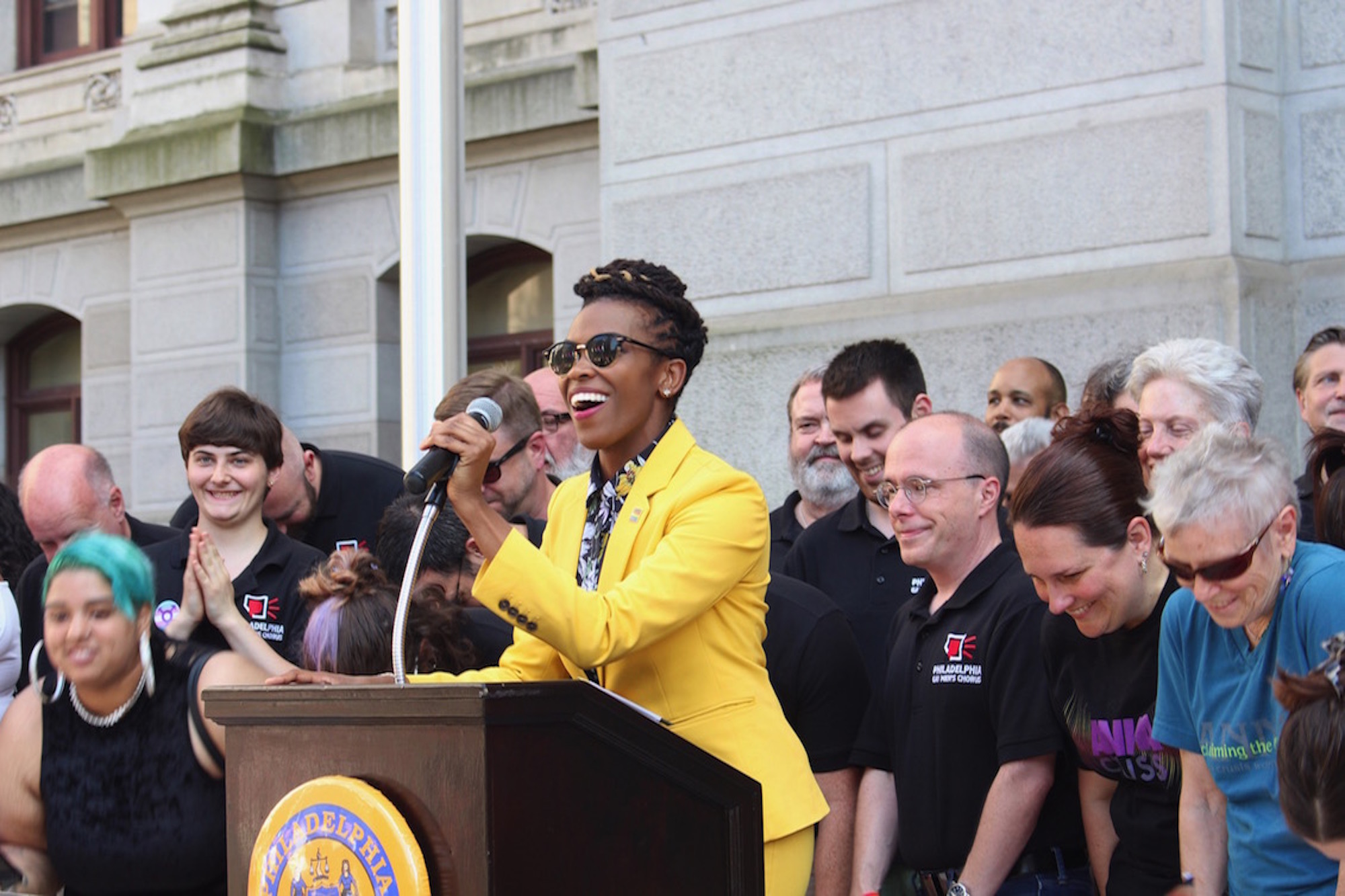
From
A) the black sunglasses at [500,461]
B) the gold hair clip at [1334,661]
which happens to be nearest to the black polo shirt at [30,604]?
the black sunglasses at [500,461]

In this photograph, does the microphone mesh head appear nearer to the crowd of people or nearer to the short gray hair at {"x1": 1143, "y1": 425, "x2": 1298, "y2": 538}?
the crowd of people

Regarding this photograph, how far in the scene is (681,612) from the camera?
133 inches

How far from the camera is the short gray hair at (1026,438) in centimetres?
620

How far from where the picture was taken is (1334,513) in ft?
13.3

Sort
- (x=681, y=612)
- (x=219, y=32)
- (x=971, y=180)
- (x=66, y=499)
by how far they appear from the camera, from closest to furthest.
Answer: (x=681, y=612)
(x=66, y=499)
(x=971, y=180)
(x=219, y=32)

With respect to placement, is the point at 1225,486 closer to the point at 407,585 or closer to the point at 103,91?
the point at 407,585

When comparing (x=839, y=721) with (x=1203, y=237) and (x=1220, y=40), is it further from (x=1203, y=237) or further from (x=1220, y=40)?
(x=1220, y=40)

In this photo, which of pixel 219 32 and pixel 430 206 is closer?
pixel 430 206

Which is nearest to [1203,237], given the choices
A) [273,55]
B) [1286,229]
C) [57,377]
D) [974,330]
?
[1286,229]

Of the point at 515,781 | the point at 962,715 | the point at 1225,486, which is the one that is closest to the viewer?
the point at 515,781

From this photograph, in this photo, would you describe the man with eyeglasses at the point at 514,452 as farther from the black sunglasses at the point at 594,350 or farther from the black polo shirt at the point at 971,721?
the black sunglasses at the point at 594,350

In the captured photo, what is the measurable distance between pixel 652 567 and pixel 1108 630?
47.7 inches

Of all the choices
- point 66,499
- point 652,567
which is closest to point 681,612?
point 652,567

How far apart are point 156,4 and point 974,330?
7.10m
